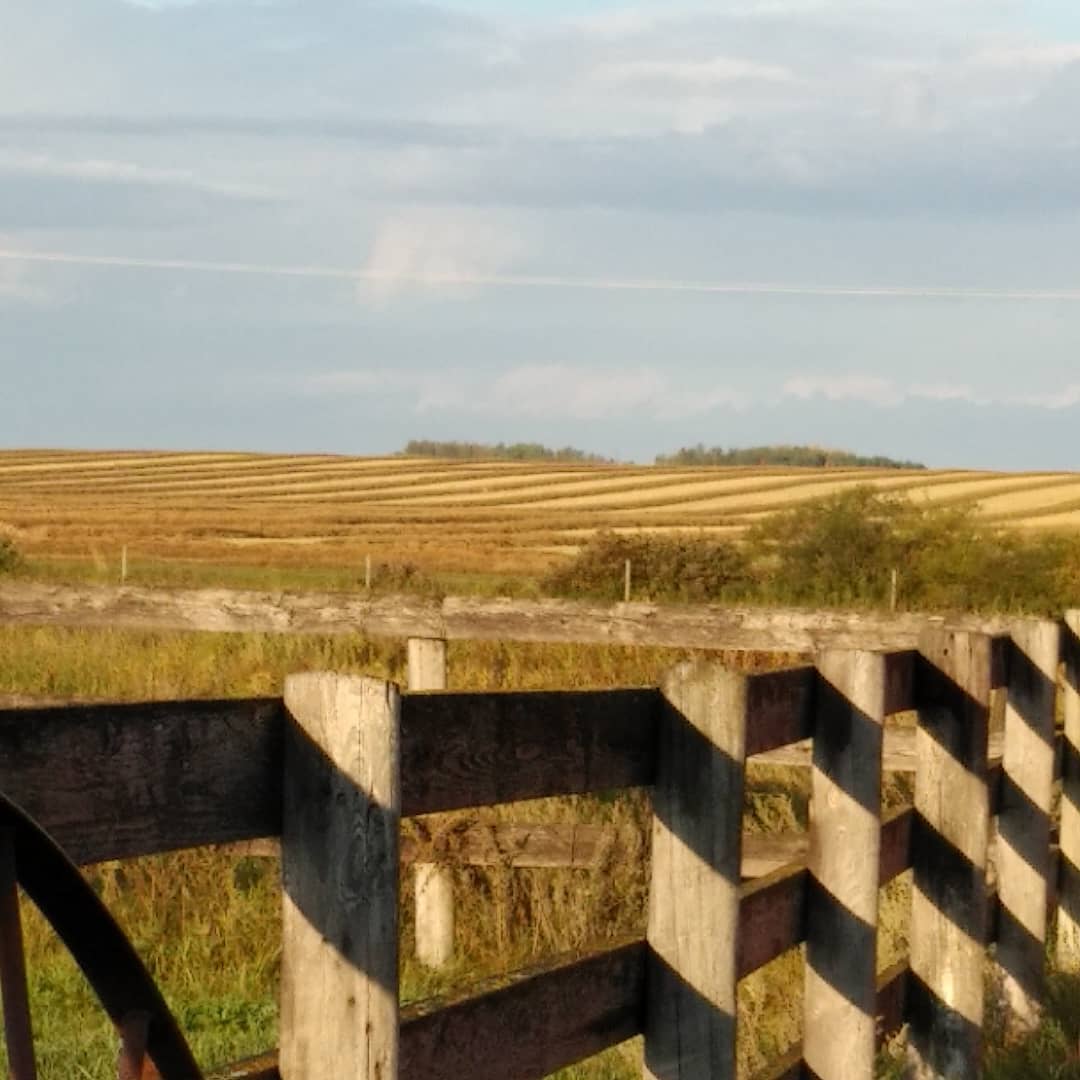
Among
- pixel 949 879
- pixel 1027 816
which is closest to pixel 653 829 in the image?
pixel 949 879

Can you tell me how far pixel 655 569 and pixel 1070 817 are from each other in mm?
21322

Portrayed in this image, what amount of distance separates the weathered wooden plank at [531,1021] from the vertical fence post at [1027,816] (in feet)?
12.1

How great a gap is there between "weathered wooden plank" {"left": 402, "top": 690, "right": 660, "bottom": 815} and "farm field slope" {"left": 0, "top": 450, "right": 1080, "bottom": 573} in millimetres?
35643

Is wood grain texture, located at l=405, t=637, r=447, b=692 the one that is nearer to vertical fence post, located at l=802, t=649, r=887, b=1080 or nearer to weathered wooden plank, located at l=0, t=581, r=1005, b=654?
weathered wooden plank, located at l=0, t=581, r=1005, b=654

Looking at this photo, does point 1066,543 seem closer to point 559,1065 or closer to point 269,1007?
point 269,1007

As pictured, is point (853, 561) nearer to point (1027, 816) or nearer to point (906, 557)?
point (906, 557)

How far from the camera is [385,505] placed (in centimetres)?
6419

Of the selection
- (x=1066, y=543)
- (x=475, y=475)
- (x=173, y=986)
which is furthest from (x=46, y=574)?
(x=475, y=475)

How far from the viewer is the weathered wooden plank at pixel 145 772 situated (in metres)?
2.22

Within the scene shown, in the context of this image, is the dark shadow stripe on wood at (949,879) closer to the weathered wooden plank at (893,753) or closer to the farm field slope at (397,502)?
the weathered wooden plank at (893,753)

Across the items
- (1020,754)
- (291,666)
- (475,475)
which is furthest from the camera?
(475,475)

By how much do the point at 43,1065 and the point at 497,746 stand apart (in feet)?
9.75

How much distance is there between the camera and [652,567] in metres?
29.9

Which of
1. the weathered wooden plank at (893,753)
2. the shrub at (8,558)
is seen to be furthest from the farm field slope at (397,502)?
the weathered wooden plank at (893,753)
